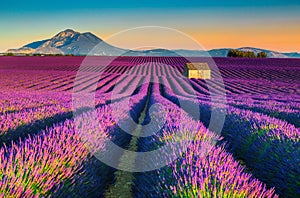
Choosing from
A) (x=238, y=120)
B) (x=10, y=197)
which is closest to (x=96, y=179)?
(x=10, y=197)

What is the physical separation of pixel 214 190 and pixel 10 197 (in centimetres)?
158

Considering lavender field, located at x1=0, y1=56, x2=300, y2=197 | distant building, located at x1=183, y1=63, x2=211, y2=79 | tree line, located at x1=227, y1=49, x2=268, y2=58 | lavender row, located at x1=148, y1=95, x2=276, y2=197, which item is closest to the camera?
lavender row, located at x1=148, y1=95, x2=276, y2=197

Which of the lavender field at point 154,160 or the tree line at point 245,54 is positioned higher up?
the tree line at point 245,54

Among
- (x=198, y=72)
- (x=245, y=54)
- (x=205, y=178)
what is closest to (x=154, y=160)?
(x=205, y=178)

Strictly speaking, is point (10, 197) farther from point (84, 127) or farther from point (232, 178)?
point (84, 127)

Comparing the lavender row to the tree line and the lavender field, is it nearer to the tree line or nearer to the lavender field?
the lavender field

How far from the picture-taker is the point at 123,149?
6453 millimetres

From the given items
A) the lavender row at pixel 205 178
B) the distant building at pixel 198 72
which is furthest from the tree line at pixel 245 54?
the lavender row at pixel 205 178

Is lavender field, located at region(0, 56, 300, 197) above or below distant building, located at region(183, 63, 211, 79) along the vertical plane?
above

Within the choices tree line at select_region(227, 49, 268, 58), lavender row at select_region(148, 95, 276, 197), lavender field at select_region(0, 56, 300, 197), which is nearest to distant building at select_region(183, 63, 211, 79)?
lavender field at select_region(0, 56, 300, 197)

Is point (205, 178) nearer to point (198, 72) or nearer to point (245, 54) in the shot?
point (198, 72)

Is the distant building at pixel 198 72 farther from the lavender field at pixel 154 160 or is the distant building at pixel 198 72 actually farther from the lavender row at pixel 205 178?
the lavender row at pixel 205 178

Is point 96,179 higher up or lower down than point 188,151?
lower down

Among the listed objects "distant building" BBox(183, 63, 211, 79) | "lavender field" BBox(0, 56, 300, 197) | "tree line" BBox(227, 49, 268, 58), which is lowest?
"distant building" BBox(183, 63, 211, 79)
